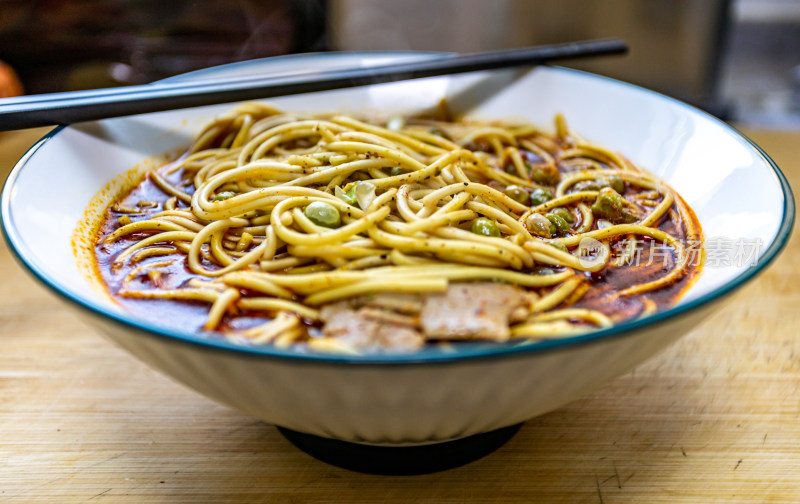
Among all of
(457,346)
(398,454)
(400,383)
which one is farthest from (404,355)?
(398,454)

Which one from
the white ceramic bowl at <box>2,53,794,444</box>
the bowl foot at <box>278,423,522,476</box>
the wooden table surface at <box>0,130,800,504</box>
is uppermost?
the white ceramic bowl at <box>2,53,794,444</box>

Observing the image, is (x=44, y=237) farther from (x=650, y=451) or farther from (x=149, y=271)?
(x=650, y=451)

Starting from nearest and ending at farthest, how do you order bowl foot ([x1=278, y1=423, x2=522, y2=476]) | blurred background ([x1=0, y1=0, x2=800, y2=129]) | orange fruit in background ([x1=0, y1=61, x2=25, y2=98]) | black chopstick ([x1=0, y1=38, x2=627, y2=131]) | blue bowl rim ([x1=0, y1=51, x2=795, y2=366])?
blue bowl rim ([x1=0, y1=51, x2=795, y2=366])
bowl foot ([x1=278, y1=423, x2=522, y2=476])
black chopstick ([x1=0, y1=38, x2=627, y2=131])
orange fruit in background ([x1=0, y1=61, x2=25, y2=98])
blurred background ([x1=0, y1=0, x2=800, y2=129])

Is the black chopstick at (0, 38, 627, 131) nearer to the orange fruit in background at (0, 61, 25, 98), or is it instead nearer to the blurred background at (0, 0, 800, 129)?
the orange fruit in background at (0, 61, 25, 98)

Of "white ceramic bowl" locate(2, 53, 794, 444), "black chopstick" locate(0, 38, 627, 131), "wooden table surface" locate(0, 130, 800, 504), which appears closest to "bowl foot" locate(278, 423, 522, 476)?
"wooden table surface" locate(0, 130, 800, 504)

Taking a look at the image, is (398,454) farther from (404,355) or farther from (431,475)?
(404,355)

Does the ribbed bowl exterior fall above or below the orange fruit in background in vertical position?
above

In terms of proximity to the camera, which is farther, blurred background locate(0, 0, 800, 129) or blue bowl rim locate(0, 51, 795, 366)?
blurred background locate(0, 0, 800, 129)

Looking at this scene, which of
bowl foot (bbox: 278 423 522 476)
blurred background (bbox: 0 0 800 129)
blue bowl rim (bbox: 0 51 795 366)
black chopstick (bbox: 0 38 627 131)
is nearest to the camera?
blue bowl rim (bbox: 0 51 795 366)

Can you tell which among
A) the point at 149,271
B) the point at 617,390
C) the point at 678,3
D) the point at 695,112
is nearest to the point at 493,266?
the point at 617,390
